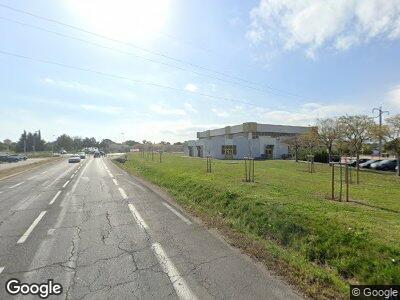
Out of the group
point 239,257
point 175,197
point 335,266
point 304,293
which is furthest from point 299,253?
point 175,197

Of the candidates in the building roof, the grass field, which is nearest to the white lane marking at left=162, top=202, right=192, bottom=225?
the grass field

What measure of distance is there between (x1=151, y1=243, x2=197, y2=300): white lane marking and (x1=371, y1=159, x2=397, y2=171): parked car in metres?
36.3

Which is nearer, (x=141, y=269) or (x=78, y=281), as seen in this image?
(x=78, y=281)

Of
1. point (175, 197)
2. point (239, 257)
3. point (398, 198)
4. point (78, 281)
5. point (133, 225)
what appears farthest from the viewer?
point (175, 197)

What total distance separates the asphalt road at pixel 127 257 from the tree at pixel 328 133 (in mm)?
30426

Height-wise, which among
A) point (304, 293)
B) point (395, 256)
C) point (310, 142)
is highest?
point (310, 142)

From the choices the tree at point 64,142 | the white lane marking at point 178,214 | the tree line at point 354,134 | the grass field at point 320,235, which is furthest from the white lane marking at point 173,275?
the tree at point 64,142

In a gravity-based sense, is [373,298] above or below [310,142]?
below

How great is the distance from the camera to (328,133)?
37.5 meters

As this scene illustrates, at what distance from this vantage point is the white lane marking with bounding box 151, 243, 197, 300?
16.3ft

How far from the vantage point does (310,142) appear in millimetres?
40750

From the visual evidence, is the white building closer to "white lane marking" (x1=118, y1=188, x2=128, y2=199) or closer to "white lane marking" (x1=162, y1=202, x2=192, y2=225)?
"white lane marking" (x1=118, y1=188, x2=128, y2=199)

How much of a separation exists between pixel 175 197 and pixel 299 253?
8699 millimetres

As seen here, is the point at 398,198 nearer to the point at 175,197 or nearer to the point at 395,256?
the point at 395,256
